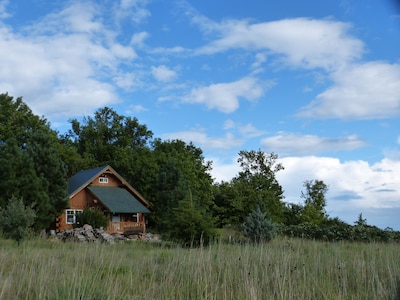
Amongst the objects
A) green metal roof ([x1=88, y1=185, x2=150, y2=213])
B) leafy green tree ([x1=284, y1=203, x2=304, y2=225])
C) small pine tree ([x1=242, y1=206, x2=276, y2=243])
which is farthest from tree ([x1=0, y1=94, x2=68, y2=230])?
leafy green tree ([x1=284, y1=203, x2=304, y2=225])

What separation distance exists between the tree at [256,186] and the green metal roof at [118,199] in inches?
317

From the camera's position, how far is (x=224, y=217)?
1613 inches

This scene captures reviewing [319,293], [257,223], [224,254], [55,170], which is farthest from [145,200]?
[319,293]

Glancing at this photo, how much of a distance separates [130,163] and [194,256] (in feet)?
130

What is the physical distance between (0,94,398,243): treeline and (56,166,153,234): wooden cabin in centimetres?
205

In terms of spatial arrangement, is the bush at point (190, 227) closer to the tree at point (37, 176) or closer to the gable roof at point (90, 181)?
the tree at point (37, 176)

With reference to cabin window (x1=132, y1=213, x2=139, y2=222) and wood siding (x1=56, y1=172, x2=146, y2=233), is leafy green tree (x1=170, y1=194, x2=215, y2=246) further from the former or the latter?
cabin window (x1=132, y1=213, x2=139, y2=222)

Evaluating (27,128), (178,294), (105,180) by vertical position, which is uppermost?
(27,128)

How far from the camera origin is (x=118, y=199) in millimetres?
40219

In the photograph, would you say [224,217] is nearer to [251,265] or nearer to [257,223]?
[257,223]

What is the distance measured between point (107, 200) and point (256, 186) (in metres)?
16.2

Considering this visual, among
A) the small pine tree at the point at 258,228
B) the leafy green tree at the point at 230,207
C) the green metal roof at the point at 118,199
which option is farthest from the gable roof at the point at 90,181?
the small pine tree at the point at 258,228

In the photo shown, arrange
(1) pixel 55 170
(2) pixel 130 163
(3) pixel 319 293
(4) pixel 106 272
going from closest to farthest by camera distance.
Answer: (3) pixel 319 293
(4) pixel 106 272
(1) pixel 55 170
(2) pixel 130 163

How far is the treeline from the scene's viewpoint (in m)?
26.7
